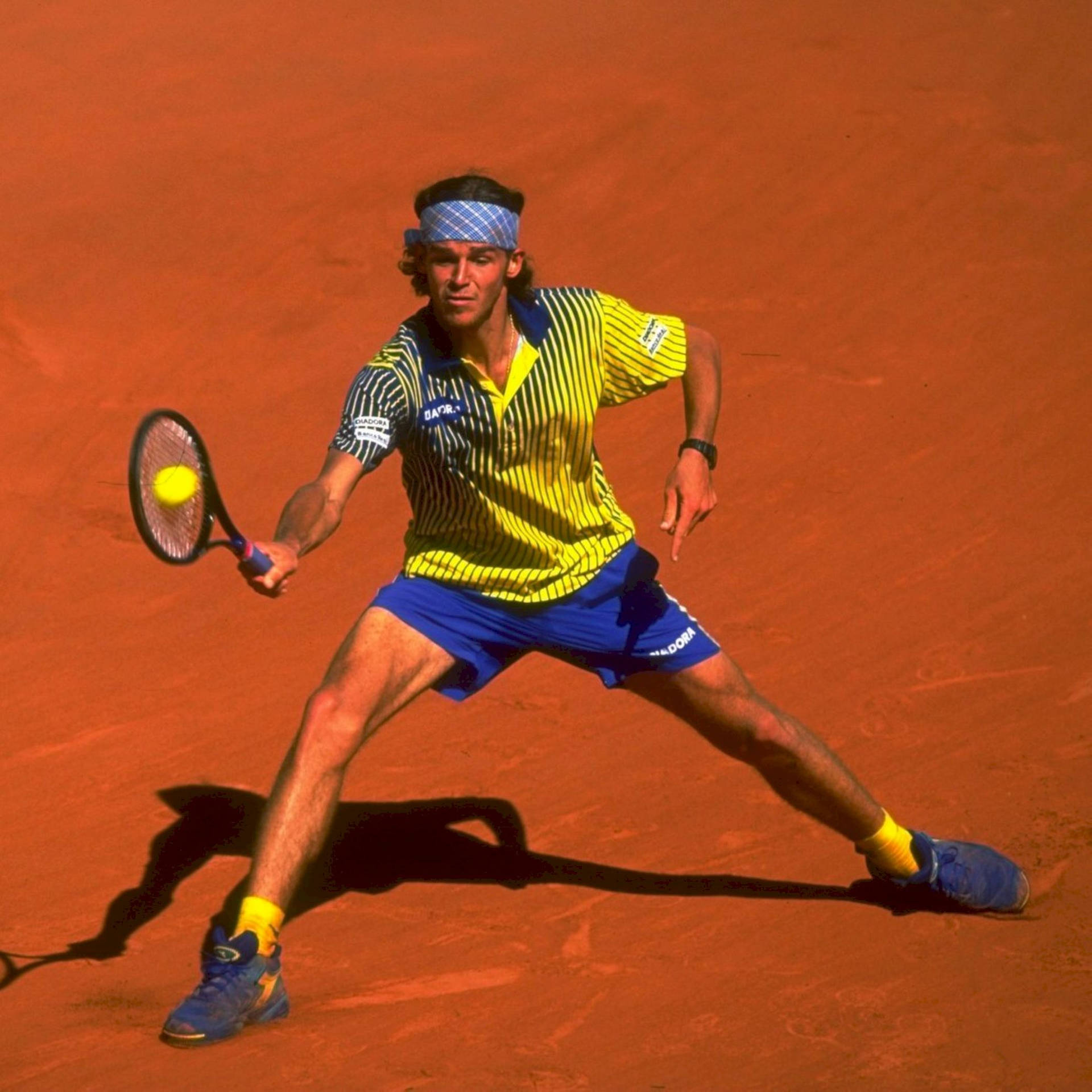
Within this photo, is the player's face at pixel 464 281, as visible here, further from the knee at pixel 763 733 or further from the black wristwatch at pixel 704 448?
the knee at pixel 763 733

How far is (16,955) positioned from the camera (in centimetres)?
540

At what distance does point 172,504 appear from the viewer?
4520 mm

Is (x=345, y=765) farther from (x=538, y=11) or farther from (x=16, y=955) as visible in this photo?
(x=538, y=11)

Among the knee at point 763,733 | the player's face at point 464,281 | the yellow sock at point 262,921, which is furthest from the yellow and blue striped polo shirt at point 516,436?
the yellow sock at point 262,921

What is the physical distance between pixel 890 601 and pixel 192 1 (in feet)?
31.8

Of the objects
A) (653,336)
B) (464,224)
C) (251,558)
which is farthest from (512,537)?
(251,558)

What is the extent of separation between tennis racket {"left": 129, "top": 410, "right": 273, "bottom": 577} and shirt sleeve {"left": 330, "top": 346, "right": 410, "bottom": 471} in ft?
1.23

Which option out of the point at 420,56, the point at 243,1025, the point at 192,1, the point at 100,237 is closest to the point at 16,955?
the point at 243,1025

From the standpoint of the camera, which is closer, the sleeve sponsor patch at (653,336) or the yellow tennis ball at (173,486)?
the yellow tennis ball at (173,486)

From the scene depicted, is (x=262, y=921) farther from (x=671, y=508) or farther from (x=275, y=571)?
(x=671, y=508)

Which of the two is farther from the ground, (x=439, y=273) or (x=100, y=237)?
(x=100, y=237)

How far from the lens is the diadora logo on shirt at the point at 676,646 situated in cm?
512

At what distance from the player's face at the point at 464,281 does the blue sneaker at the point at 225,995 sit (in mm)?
1694

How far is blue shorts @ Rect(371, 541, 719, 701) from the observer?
199 inches
